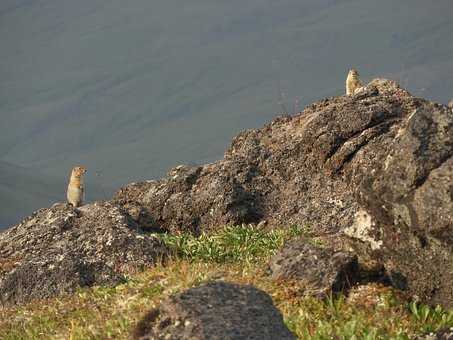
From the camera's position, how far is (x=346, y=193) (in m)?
23.4

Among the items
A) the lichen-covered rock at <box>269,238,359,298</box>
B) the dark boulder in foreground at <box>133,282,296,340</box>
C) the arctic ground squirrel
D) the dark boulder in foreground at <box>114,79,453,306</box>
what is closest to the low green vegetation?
the lichen-covered rock at <box>269,238,359,298</box>

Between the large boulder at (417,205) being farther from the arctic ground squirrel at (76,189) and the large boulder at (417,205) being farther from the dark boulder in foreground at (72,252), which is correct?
the arctic ground squirrel at (76,189)

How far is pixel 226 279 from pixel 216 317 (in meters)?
5.37

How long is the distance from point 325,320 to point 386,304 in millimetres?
1217

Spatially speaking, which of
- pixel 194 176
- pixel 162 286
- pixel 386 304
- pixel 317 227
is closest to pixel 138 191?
pixel 194 176

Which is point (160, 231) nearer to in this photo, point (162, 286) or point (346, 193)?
point (346, 193)

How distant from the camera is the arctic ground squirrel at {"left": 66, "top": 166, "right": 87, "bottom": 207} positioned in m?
26.9

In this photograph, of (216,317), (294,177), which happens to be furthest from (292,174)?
(216,317)

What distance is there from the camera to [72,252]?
20047 millimetres

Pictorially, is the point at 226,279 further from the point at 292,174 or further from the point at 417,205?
the point at 292,174

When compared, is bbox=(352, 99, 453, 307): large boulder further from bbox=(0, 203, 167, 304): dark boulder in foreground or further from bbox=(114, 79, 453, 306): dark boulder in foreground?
bbox=(0, 203, 167, 304): dark boulder in foreground

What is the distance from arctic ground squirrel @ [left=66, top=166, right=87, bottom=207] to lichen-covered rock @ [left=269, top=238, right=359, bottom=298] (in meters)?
12.1

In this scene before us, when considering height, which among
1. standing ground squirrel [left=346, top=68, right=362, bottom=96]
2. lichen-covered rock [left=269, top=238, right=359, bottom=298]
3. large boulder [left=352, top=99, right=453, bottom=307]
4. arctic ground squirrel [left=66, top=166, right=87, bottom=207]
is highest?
large boulder [left=352, top=99, right=453, bottom=307]

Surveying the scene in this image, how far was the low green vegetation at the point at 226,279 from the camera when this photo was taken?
13.7 meters
